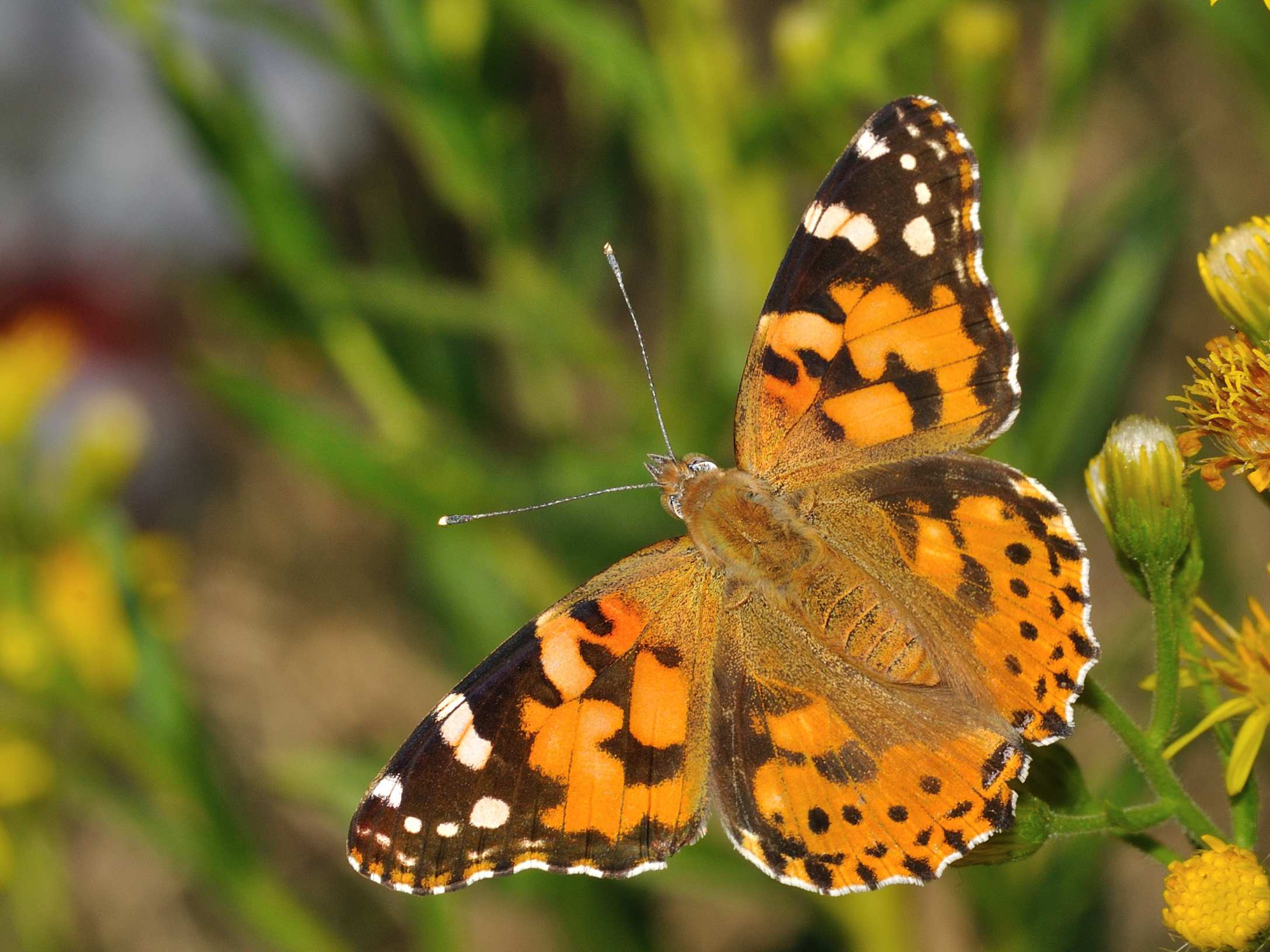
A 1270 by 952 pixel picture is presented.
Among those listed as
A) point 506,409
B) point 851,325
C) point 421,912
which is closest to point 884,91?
point 851,325

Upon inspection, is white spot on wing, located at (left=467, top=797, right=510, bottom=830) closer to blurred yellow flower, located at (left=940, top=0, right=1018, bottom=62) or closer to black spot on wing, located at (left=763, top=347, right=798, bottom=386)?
black spot on wing, located at (left=763, top=347, right=798, bottom=386)

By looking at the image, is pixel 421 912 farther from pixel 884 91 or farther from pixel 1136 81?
pixel 1136 81

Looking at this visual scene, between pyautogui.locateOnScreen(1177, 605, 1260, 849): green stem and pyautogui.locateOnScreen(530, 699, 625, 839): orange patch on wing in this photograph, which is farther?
pyautogui.locateOnScreen(530, 699, 625, 839): orange patch on wing

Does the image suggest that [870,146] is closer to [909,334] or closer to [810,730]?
[909,334]

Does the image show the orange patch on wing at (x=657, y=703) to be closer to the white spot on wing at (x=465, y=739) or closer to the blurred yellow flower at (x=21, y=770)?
the white spot on wing at (x=465, y=739)

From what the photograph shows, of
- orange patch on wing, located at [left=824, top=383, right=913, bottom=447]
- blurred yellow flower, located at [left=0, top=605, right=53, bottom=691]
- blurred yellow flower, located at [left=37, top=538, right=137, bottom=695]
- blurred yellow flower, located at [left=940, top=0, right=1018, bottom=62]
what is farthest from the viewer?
blurred yellow flower, located at [left=37, top=538, right=137, bottom=695]

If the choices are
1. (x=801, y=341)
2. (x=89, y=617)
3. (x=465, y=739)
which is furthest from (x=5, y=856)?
(x=801, y=341)

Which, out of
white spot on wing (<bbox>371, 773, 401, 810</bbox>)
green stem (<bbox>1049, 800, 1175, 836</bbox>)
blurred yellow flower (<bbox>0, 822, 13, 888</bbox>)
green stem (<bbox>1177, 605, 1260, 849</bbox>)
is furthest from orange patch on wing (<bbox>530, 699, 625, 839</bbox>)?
blurred yellow flower (<bbox>0, 822, 13, 888</bbox>)
